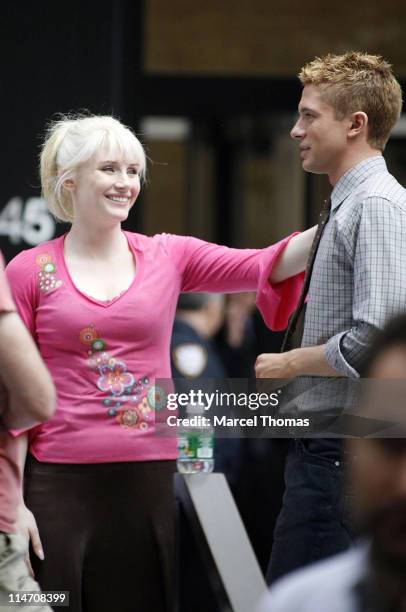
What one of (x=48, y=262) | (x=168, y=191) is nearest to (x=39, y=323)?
(x=48, y=262)

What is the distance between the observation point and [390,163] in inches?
306

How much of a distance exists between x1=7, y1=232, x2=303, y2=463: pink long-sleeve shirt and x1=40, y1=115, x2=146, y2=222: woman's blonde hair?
195mm

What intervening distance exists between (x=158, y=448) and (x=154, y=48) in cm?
519

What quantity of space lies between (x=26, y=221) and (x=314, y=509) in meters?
2.19

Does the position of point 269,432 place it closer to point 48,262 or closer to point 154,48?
point 48,262

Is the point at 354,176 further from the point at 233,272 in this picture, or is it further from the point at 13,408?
the point at 13,408

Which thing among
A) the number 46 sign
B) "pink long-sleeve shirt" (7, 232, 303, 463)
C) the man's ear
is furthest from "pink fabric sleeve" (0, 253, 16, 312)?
the number 46 sign

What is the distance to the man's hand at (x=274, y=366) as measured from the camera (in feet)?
9.82

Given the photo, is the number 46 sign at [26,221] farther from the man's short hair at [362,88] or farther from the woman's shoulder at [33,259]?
the man's short hair at [362,88]

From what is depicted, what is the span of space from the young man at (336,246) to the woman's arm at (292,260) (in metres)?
0.22

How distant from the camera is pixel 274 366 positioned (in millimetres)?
3020

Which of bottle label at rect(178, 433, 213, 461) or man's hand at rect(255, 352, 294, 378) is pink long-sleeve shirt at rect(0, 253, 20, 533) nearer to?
man's hand at rect(255, 352, 294, 378)

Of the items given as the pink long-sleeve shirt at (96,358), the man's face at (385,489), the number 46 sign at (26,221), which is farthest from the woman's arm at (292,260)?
the man's face at (385,489)

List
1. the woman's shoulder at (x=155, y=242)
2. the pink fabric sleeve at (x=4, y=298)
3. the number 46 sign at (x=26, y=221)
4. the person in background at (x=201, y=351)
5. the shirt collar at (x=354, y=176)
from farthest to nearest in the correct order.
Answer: the person in background at (x=201, y=351) < the number 46 sign at (x=26, y=221) < the woman's shoulder at (x=155, y=242) < the shirt collar at (x=354, y=176) < the pink fabric sleeve at (x=4, y=298)
